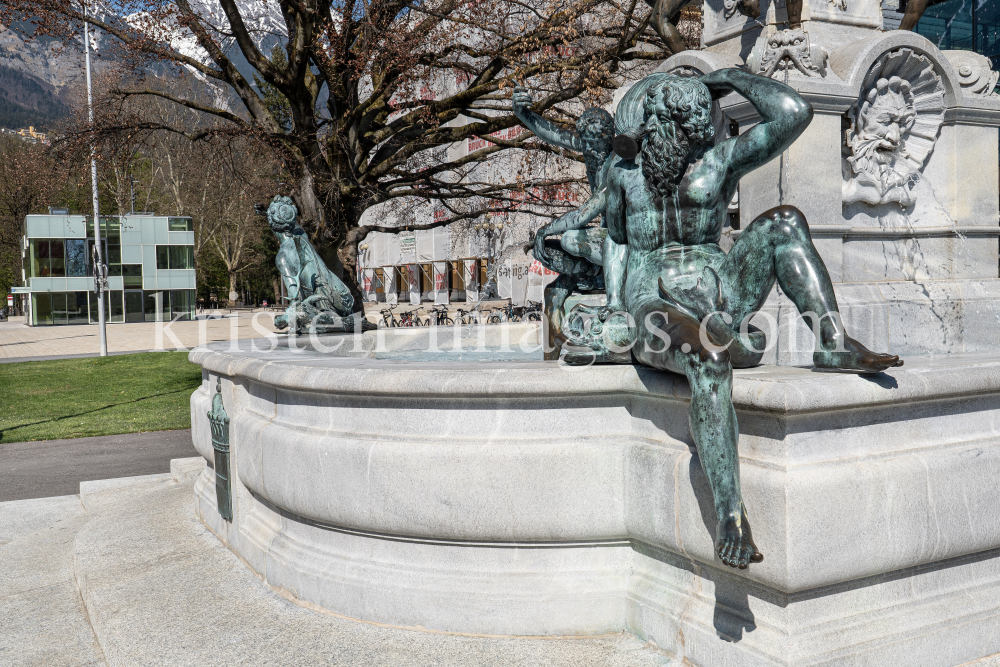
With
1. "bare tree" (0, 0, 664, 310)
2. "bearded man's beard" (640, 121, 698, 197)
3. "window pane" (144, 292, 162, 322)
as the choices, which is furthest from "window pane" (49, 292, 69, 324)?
"bearded man's beard" (640, 121, 698, 197)

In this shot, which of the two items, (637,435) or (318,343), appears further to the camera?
(318,343)

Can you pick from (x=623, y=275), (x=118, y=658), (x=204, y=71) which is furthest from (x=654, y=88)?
(x=204, y=71)

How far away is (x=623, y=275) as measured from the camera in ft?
13.2

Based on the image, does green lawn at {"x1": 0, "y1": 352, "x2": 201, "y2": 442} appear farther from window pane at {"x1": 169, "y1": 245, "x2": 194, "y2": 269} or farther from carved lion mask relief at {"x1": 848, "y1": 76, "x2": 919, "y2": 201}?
window pane at {"x1": 169, "y1": 245, "x2": 194, "y2": 269}

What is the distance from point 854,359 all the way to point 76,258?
53910 millimetres

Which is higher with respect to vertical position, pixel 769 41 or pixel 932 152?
pixel 769 41

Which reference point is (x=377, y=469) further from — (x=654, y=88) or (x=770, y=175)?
(x=770, y=175)

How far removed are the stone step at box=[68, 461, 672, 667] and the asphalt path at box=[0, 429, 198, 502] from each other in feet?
12.9

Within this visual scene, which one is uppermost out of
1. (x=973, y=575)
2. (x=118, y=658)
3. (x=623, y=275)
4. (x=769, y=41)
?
(x=769, y=41)

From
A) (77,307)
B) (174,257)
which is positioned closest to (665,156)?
(174,257)

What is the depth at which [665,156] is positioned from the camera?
11.3 ft

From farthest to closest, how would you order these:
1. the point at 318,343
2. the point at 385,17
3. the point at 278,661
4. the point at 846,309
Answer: the point at 385,17
the point at 318,343
the point at 846,309
the point at 278,661

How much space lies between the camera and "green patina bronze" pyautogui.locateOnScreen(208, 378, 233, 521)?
473 centimetres

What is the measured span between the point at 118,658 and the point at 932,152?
515 centimetres
